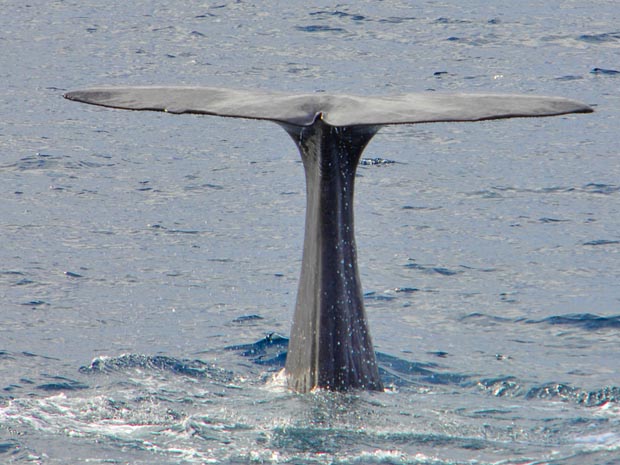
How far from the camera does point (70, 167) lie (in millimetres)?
17250

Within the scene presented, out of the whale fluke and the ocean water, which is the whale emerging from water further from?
the ocean water

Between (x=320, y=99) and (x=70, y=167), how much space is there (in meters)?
9.49

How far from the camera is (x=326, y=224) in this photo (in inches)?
337

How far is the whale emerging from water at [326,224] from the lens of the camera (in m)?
8.45

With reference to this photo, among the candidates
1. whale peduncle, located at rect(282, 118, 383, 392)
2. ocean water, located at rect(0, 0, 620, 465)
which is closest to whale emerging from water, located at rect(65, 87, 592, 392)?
whale peduncle, located at rect(282, 118, 383, 392)

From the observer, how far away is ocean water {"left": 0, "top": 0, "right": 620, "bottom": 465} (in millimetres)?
8242

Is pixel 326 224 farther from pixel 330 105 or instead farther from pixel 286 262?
pixel 286 262

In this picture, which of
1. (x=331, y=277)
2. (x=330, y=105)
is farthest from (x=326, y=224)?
(x=330, y=105)

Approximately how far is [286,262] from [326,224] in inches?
187

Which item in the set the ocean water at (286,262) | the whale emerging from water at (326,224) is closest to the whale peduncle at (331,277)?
the whale emerging from water at (326,224)

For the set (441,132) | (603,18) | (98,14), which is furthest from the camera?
(98,14)

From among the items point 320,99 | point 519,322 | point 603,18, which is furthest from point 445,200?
point 603,18

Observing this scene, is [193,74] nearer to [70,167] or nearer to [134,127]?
[134,127]

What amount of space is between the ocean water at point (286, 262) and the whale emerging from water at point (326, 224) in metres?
0.25
